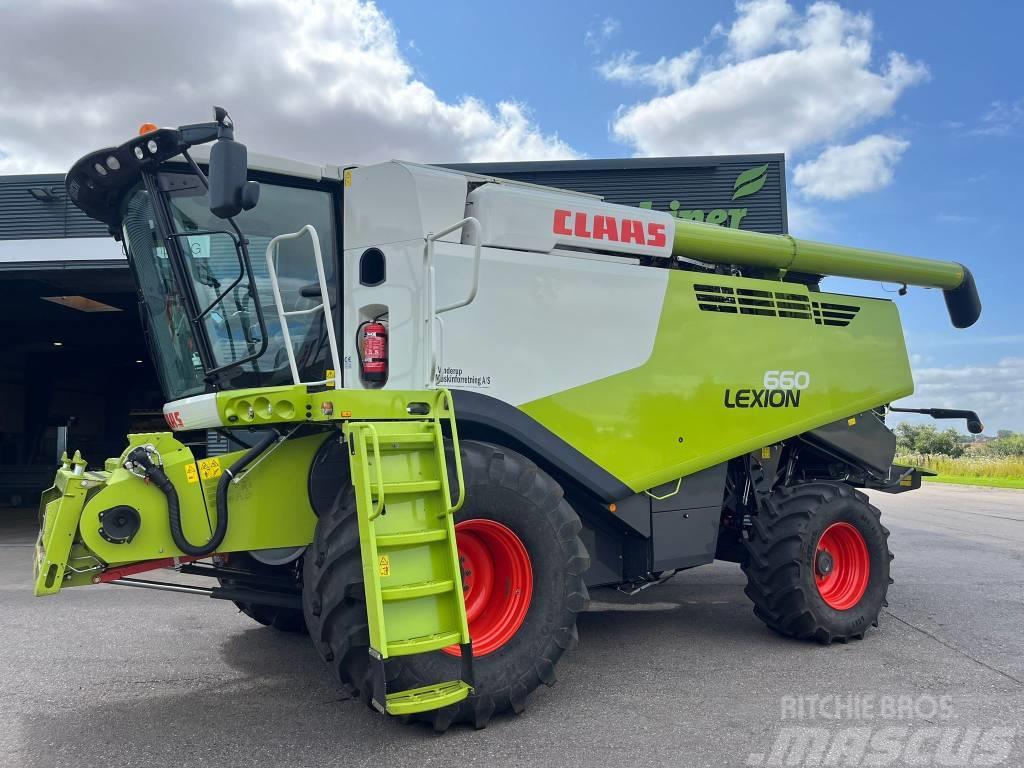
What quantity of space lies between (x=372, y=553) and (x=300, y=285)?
174cm

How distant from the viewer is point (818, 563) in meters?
4.85

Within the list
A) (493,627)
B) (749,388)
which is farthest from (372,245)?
(749,388)

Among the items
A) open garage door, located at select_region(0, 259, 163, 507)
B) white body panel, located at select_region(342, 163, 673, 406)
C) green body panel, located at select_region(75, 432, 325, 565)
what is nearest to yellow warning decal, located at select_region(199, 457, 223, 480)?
green body panel, located at select_region(75, 432, 325, 565)

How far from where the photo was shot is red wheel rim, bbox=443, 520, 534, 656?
3.54 metres

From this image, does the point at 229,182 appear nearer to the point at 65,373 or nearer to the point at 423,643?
the point at 423,643

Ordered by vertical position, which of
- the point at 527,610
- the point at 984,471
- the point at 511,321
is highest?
the point at 511,321

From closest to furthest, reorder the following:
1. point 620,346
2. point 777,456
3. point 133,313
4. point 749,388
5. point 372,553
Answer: point 372,553, point 620,346, point 749,388, point 777,456, point 133,313

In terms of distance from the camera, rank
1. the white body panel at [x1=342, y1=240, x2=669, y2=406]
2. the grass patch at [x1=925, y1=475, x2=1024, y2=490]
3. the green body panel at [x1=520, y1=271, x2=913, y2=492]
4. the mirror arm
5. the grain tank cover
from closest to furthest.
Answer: the mirror arm
the white body panel at [x1=342, y1=240, x2=669, y2=406]
the grain tank cover
the green body panel at [x1=520, y1=271, x2=913, y2=492]
the grass patch at [x1=925, y1=475, x2=1024, y2=490]

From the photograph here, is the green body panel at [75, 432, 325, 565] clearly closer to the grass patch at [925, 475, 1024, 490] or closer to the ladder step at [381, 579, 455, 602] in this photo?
the ladder step at [381, 579, 455, 602]

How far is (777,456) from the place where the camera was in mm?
5230

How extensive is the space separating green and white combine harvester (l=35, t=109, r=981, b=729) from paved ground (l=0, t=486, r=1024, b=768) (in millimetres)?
322

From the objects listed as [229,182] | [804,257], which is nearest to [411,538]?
[229,182]

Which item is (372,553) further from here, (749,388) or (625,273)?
(749,388)

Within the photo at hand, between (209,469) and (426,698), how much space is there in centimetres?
154
